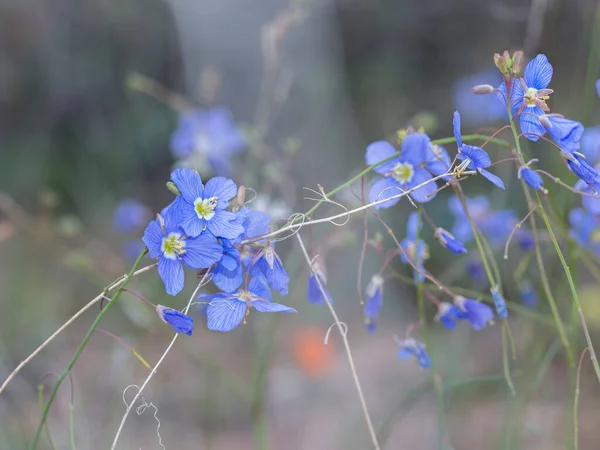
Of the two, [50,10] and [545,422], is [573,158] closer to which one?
[545,422]

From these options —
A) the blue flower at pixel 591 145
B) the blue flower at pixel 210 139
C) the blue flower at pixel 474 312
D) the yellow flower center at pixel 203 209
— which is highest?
the blue flower at pixel 210 139

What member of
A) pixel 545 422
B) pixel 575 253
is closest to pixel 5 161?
pixel 545 422

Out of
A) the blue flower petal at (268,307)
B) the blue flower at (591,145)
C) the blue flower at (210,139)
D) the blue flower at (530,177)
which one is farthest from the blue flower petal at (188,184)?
the blue flower at (210,139)

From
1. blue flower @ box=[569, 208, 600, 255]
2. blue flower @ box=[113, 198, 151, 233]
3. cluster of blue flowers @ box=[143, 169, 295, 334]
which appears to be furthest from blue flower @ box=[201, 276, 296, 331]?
blue flower @ box=[113, 198, 151, 233]

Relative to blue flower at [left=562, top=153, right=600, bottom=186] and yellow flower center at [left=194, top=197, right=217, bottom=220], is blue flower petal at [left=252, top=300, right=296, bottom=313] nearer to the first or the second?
yellow flower center at [left=194, top=197, right=217, bottom=220]

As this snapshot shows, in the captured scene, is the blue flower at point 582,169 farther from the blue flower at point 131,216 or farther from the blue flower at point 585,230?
the blue flower at point 131,216

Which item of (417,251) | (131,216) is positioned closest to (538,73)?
(417,251)

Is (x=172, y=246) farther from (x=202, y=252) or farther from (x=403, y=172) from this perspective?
(x=403, y=172)
